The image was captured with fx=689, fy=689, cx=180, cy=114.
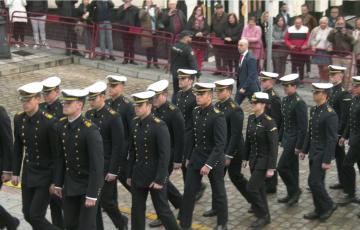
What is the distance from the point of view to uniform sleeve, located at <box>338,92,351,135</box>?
392 inches

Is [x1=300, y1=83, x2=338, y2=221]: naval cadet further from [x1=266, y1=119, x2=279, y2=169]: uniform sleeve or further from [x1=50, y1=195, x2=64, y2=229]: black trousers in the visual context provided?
[x1=50, y1=195, x2=64, y2=229]: black trousers

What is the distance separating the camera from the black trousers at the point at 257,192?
28.7ft

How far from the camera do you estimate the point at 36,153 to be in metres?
7.81

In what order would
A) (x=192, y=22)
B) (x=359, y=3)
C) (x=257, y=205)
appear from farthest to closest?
1. (x=359, y=3)
2. (x=192, y=22)
3. (x=257, y=205)

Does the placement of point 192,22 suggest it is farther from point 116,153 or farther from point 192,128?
point 116,153

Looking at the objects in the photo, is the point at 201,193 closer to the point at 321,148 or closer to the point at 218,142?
the point at 218,142

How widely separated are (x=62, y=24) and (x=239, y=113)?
36.5ft

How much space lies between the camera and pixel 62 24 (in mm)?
19109

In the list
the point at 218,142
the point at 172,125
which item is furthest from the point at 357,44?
the point at 218,142

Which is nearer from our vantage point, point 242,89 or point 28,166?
point 28,166

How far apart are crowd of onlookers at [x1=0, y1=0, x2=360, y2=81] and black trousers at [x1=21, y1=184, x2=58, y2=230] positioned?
940cm

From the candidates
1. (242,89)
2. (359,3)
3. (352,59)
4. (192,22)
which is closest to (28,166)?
(242,89)

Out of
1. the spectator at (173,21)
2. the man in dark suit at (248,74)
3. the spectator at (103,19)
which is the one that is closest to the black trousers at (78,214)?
the man in dark suit at (248,74)

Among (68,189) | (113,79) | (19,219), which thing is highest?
(113,79)
